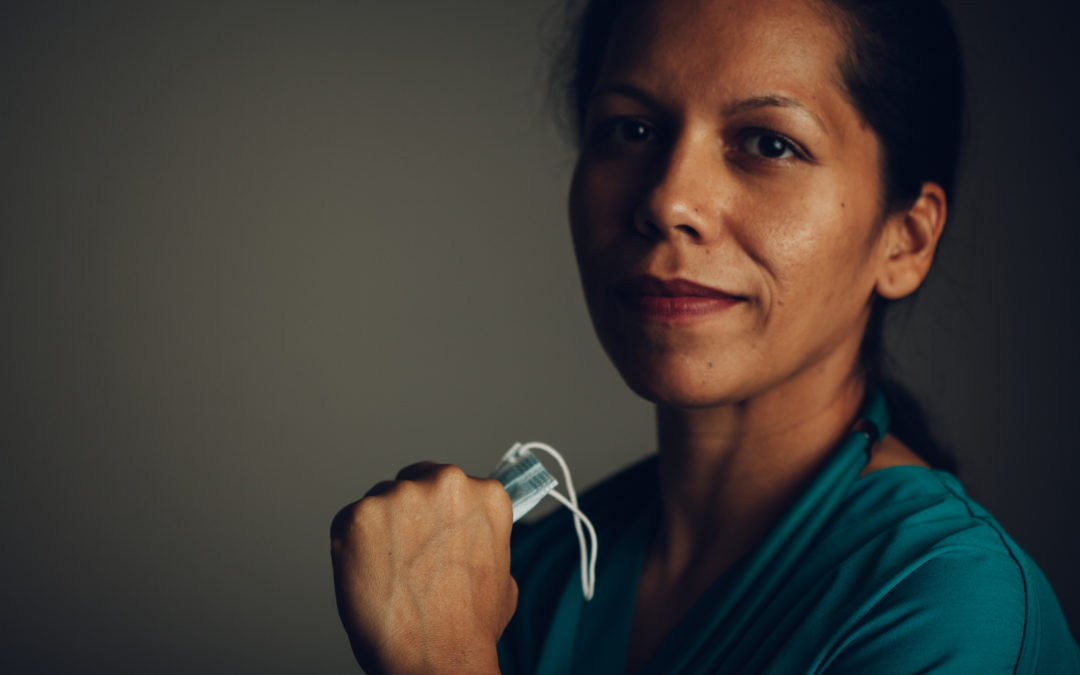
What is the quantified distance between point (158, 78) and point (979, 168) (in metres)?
2.19

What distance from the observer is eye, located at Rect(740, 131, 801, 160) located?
1.00m

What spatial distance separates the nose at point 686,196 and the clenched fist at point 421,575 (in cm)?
38

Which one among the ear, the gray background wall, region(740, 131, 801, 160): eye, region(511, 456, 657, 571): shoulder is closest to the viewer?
region(740, 131, 801, 160): eye

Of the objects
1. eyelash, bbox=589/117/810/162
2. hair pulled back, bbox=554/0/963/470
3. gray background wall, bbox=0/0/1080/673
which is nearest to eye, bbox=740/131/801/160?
eyelash, bbox=589/117/810/162

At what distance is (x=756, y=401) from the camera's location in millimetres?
1146

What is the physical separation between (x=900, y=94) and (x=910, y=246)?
0.68 feet

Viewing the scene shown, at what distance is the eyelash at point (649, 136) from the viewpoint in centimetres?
100

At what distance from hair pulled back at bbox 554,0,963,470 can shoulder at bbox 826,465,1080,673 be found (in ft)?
1.02

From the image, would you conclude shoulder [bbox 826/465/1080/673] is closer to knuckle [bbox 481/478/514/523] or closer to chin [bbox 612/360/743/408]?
chin [bbox 612/360/743/408]

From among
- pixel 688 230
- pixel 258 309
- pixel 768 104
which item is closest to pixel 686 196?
pixel 688 230

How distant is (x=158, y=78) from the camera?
91.3 inches

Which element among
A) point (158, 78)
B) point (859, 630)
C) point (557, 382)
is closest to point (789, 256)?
point (859, 630)

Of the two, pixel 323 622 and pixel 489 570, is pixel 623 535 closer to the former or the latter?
pixel 489 570

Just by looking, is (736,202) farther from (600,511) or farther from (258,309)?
(258,309)
